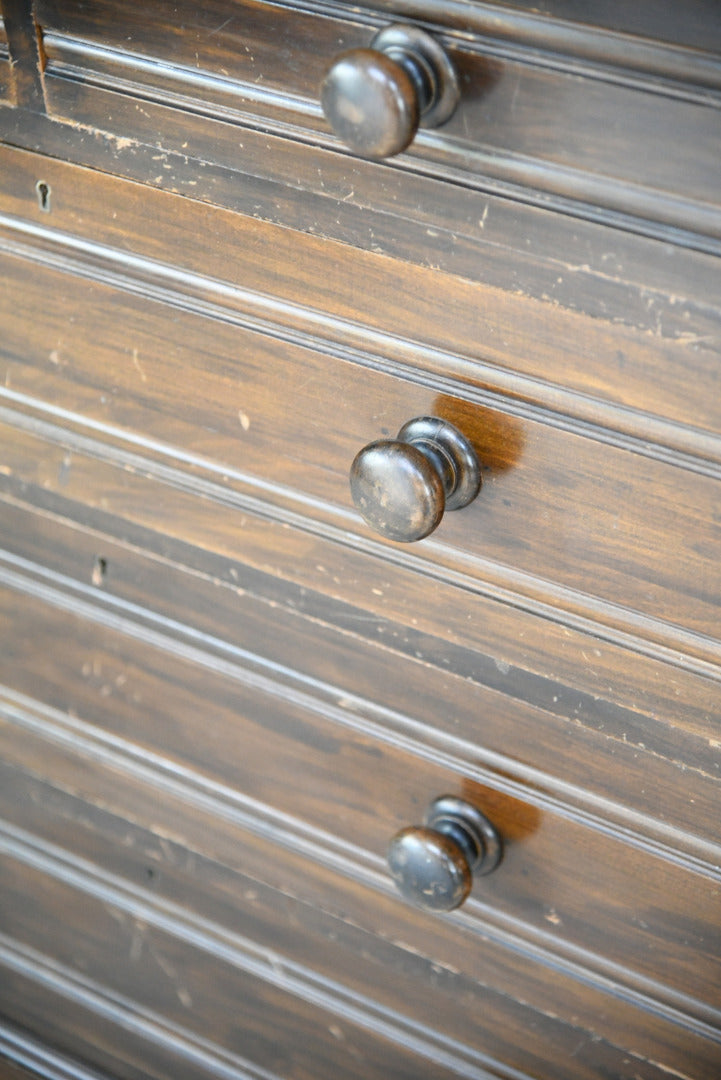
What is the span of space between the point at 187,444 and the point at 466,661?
19 centimetres

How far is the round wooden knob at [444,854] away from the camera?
1.81ft

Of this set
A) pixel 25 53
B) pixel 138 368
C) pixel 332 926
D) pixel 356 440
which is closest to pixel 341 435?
pixel 356 440

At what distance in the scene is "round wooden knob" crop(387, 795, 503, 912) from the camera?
0.55 m

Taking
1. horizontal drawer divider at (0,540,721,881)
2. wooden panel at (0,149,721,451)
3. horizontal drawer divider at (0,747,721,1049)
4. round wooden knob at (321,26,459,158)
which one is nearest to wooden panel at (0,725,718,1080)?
horizontal drawer divider at (0,747,721,1049)

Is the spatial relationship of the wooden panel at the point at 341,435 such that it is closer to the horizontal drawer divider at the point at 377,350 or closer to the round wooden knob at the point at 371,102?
the horizontal drawer divider at the point at 377,350

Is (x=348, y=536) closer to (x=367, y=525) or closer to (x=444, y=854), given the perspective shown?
(x=367, y=525)

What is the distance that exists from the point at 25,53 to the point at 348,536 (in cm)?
28

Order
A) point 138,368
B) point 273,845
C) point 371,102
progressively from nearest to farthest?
point 371,102, point 138,368, point 273,845

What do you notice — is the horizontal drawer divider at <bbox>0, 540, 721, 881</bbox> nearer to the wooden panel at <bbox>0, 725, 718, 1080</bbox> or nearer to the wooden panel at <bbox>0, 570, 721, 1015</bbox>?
the wooden panel at <bbox>0, 570, 721, 1015</bbox>

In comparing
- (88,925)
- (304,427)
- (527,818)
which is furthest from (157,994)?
(304,427)

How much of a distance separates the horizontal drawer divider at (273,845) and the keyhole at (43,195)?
34cm

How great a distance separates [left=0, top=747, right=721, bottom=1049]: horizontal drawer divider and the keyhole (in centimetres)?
34

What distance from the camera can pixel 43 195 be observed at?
56cm

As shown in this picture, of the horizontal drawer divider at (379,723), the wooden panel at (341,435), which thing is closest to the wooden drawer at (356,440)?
the wooden panel at (341,435)
